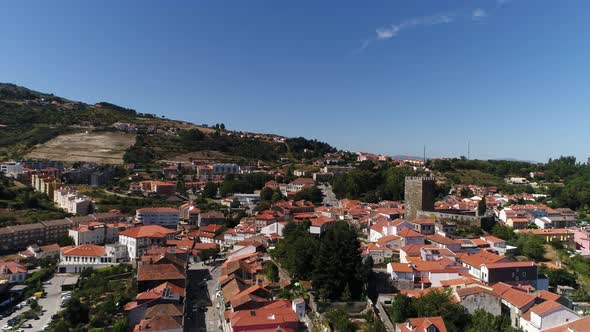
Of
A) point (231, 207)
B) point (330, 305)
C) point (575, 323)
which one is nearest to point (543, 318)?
point (575, 323)

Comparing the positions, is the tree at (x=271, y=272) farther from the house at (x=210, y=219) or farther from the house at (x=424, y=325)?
the house at (x=210, y=219)

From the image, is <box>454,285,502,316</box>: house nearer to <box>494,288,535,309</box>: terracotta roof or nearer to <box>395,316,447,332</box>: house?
<box>494,288,535,309</box>: terracotta roof

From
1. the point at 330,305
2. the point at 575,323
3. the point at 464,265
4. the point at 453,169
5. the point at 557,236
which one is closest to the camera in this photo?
the point at 575,323

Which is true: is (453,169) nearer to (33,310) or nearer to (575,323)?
(575,323)

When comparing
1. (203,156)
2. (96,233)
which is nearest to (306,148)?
(203,156)

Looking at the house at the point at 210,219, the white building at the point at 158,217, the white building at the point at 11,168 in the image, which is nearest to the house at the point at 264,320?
the house at the point at 210,219

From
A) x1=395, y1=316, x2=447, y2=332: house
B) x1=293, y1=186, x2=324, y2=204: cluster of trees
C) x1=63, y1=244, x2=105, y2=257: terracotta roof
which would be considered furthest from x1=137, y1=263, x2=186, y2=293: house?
x1=293, y1=186, x2=324, y2=204: cluster of trees

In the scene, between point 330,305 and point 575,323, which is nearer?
point 575,323
